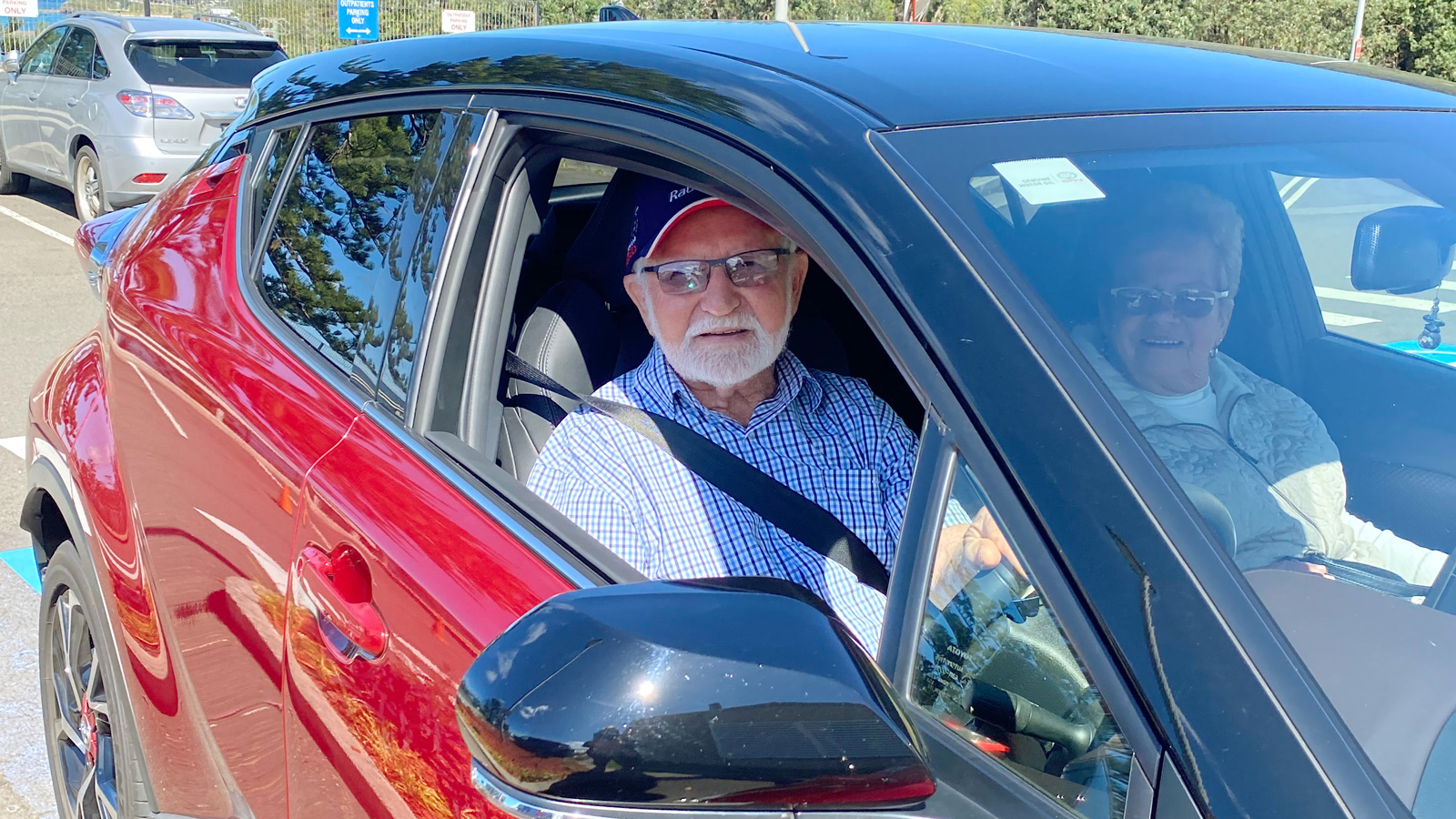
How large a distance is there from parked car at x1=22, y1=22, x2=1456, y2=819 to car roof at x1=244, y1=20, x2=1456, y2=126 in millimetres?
11

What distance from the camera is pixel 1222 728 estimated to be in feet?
3.11

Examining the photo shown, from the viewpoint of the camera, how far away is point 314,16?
23141 millimetres

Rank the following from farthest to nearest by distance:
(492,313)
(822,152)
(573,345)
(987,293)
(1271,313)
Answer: (573,345) < (492,313) < (1271,313) < (822,152) < (987,293)

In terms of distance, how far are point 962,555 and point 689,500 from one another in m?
0.88

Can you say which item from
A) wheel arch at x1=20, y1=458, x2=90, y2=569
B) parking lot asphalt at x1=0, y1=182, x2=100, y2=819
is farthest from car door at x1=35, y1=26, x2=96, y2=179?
wheel arch at x1=20, y1=458, x2=90, y2=569

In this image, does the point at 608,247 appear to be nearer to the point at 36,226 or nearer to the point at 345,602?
the point at 345,602

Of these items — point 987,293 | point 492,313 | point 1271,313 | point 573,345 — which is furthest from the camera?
point 573,345

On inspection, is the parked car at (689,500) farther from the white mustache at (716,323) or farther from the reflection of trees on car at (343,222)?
the white mustache at (716,323)

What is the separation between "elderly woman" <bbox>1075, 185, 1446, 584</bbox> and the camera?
114 centimetres

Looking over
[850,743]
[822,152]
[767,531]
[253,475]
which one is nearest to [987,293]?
[822,152]

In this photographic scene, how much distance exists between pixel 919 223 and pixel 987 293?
0.10 m

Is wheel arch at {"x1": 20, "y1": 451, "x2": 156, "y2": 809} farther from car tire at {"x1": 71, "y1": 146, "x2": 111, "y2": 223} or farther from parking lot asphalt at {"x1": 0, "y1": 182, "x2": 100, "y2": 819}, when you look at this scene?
car tire at {"x1": 71, "y1": 146, "x2": 111, "y2": 223}

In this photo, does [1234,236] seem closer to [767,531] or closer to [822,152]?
[822,152]

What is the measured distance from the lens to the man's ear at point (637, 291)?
2.29 meters
